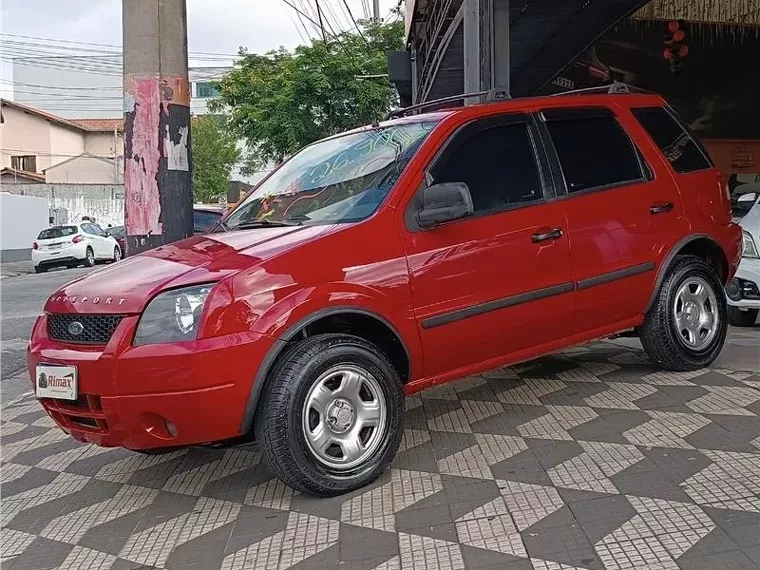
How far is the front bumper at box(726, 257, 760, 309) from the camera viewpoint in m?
6.81

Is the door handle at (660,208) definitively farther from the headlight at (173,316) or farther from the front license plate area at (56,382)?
the front license plate area at (56,382)

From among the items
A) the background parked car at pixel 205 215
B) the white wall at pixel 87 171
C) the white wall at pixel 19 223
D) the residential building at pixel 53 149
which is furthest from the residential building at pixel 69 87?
the background parked car at pixel 205 215

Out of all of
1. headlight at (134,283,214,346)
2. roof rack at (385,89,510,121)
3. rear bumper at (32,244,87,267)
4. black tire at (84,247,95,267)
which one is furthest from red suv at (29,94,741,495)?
black tire at (84,247,95,267)

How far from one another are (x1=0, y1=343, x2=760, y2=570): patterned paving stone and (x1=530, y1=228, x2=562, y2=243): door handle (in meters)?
1.01

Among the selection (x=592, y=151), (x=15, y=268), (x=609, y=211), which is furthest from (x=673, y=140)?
(x=15, y=268)

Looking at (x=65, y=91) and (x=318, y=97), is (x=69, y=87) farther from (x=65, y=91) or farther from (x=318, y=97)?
(x=318, y=97)

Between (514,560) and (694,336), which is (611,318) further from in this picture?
(514,560)

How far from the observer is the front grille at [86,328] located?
328 cm

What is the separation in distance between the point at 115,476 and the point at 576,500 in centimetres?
238

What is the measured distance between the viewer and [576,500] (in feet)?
10.5

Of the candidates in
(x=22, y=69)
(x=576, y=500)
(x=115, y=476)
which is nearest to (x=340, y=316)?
(x=576, y=500)

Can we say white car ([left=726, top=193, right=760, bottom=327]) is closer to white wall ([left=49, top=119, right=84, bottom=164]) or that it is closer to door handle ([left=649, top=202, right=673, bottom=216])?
door handle ([left=649, top=202, right=673, bottom=216])

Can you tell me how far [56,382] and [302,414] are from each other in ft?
3.62

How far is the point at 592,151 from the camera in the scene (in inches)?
180
